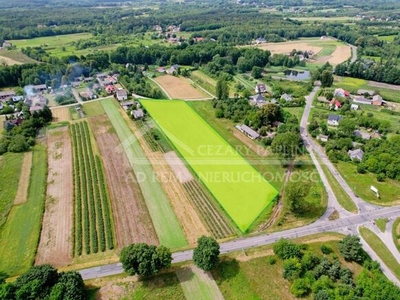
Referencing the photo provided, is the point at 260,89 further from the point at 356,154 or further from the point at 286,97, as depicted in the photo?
the point at 356,154

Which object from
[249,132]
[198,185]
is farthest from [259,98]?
[198,185]

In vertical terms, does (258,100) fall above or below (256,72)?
below

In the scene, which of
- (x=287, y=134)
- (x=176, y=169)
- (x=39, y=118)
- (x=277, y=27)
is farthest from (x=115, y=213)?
(x=277, y=27)

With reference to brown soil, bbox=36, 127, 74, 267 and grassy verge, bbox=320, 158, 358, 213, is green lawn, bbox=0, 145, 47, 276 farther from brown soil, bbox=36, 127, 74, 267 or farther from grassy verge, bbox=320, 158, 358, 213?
grassy verge, bbox=320, 158, 358, 213

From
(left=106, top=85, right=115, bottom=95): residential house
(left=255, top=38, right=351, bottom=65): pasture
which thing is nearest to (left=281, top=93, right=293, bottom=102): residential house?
(left=106, top=85, right=115, bottom=95): residential house

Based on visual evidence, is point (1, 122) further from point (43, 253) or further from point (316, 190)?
point (316, 190)

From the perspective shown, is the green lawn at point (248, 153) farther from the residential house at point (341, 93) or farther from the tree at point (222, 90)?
the residential house at point (341, 93)
